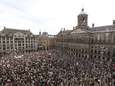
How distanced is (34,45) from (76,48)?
111 ft

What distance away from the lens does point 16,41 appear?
2749 inches

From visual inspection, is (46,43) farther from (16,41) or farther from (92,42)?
(92,42)

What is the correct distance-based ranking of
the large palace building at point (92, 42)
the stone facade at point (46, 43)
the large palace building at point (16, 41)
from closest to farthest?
1. the large palace building at point (92, 42)
2. the large palace building at point (16, 41)
3. the stone facade at point (46, 43)

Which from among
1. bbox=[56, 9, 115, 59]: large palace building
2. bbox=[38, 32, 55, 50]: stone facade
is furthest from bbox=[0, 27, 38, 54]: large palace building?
bbox=[56, 9, 115, 59]: large palace building

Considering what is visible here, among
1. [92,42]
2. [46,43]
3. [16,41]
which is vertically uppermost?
[16,41]

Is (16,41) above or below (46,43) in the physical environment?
above

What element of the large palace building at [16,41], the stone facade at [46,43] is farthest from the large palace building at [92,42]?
the stone facade at [46,43]

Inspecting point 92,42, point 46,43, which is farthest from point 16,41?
point 92,42

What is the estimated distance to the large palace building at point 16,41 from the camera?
213 feet

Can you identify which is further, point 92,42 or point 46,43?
point 46,43

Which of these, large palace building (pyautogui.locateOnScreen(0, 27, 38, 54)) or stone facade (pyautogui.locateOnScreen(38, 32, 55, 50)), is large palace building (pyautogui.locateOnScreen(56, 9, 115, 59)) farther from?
stone facade (pyautogui.locateOnScreen(38, 32, 55, 50))

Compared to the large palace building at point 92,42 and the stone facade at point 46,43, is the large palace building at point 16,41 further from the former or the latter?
the large palace building at point 92,42

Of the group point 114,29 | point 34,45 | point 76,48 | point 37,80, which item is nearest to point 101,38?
point 114,29

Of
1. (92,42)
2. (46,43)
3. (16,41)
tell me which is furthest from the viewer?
(46,43)
